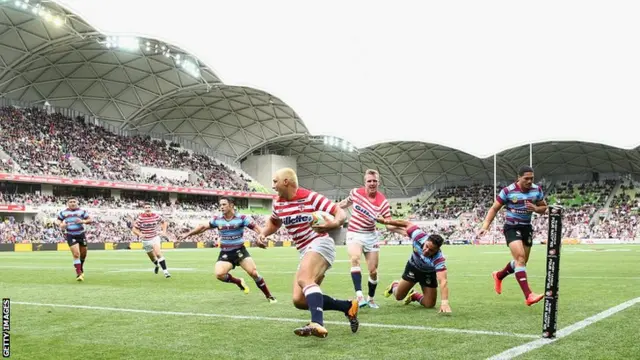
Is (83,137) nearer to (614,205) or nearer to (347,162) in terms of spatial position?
(347,162)

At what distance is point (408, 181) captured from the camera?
288ft

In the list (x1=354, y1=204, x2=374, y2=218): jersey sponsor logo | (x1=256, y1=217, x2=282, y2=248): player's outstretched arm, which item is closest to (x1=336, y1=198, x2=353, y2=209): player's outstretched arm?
(x1=354, y1=204, x2=374, y2=218): jersey sponsor logo

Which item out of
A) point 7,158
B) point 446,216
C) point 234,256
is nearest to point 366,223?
point 234,256

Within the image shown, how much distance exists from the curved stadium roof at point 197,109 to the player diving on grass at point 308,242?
4160 cm

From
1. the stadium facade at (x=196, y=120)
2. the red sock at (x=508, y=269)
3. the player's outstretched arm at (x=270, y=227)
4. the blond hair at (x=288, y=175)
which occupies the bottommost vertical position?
the red sock at (x=508, y=269)

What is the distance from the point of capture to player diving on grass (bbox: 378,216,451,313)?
866 centimetres

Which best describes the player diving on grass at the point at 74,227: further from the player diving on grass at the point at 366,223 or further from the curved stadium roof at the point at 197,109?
the curved stadium roof at the point at 197,109

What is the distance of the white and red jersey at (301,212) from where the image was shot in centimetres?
707

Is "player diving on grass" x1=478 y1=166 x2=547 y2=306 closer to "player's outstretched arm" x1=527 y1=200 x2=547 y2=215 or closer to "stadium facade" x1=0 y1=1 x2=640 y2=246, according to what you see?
"player's outstretched arm" x1=527 y1=200 x2=547 y2=215

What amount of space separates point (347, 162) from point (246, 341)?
7841 centimetres

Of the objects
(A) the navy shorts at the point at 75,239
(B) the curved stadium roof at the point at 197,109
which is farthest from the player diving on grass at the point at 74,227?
(B) the curved stadium roof at the point at 197,109

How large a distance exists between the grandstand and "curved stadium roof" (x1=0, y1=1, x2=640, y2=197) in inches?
6.9

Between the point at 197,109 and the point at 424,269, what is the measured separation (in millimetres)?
64000

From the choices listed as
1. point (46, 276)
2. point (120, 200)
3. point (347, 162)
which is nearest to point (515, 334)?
point (46, 276)
